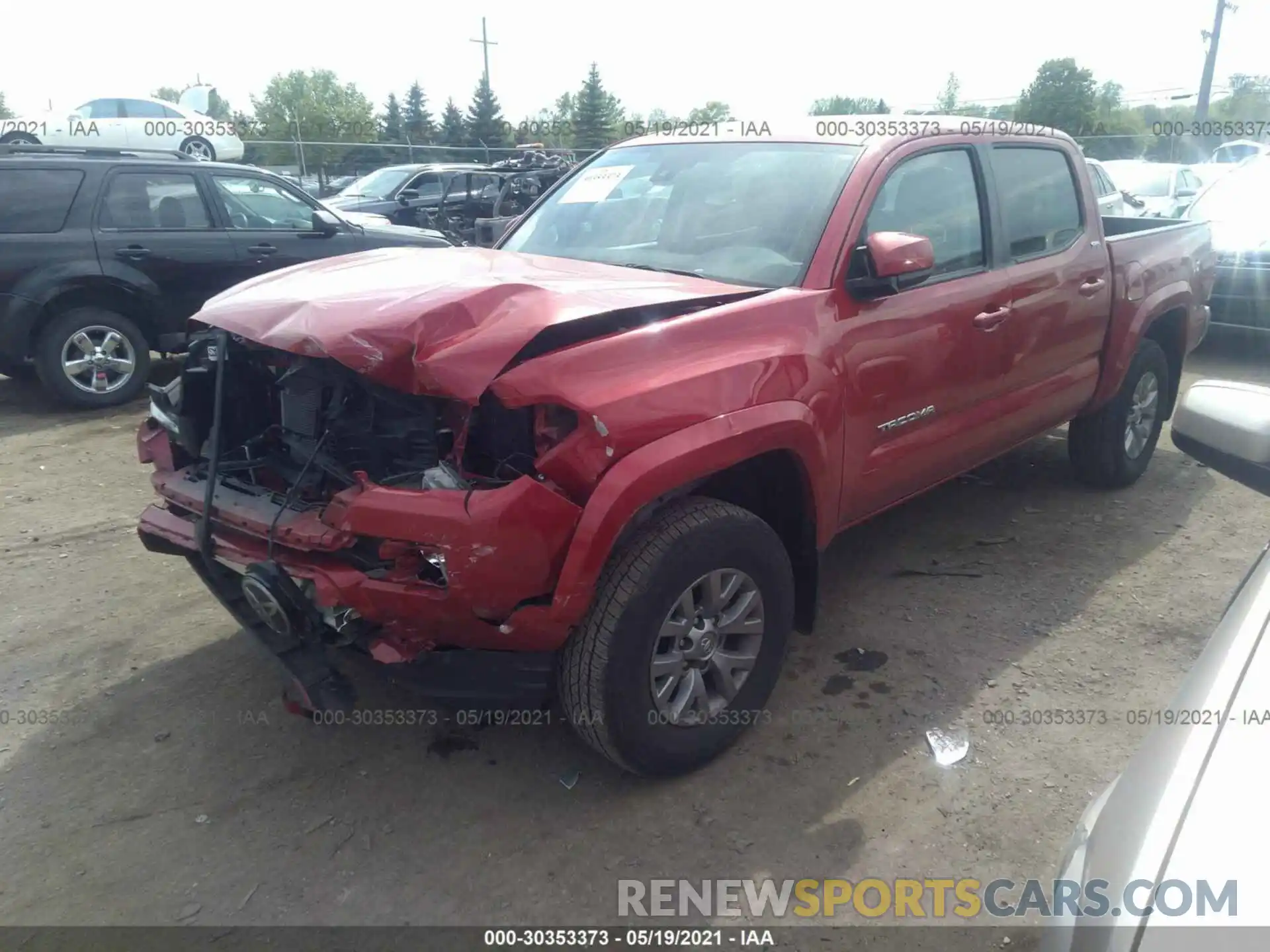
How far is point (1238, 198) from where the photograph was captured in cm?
905

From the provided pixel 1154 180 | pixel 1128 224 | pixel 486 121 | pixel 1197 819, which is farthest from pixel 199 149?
pixel 486 121

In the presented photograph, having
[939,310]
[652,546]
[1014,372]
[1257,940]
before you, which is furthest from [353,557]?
[1014,372]

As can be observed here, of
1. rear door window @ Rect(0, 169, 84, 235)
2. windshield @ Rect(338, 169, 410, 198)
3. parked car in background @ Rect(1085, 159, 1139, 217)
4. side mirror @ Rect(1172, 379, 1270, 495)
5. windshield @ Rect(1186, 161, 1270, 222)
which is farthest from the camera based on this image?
windshield @ Rect(338, 169, 410, 198)

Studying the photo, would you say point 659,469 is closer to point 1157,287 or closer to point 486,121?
point 1157,287

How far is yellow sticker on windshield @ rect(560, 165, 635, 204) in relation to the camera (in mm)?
4074

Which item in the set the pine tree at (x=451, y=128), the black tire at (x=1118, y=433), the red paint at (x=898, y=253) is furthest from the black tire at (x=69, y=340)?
the pine tree at (x=451, y=128)

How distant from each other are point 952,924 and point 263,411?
2.60 meters

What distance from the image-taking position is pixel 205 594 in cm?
414

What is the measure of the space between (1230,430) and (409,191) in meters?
13.7

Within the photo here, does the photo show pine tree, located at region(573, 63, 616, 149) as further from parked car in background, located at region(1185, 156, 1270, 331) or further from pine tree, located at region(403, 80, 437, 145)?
parked car in background, located at region(1185, 156, 1270, 331)

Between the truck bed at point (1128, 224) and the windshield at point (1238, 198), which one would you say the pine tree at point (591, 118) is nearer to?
the windshield at point (1238, 198)

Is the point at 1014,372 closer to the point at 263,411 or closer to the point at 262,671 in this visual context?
the point at 263,411

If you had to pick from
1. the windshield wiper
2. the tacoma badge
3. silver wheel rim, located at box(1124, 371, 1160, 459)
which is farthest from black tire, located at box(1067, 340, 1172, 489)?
the windshield wiper

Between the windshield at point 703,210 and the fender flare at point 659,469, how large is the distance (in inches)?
A: 23.6
